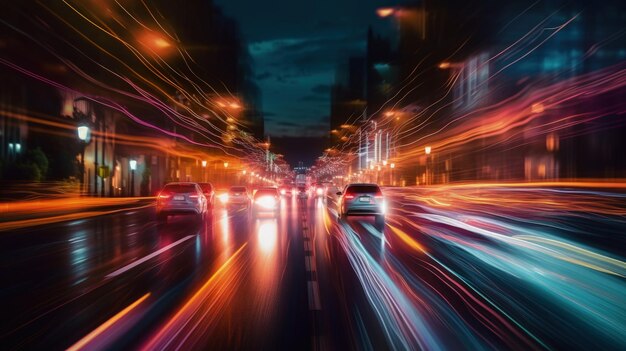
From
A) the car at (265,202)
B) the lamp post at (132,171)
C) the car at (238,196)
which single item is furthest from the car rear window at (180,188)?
the lamp post at (132,171)

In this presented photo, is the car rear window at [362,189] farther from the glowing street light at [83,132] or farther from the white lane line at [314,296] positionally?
the glowing street light at [83,132]

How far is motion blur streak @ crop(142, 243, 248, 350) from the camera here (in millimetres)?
5666

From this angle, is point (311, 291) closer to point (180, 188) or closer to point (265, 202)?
point (180, 188)

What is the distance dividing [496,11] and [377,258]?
4399cm

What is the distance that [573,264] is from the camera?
1165cm

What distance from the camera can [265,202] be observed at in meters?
27.5

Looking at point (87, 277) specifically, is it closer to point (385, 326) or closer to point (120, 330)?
point (120, 330)

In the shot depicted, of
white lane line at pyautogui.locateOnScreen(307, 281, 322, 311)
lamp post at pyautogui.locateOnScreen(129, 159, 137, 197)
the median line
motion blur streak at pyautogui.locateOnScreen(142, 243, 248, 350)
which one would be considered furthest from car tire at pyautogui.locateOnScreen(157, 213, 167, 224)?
lamp post at pyautogui.locateOnScreen(129, 159, 137, 197)

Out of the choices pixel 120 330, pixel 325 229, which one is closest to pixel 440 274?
pixel 120 330

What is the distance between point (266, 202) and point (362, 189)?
6274 mm

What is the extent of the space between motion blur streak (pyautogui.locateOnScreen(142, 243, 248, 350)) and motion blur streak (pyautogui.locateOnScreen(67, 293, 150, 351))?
0.57 metres

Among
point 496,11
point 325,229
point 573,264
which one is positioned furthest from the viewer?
point 496,11

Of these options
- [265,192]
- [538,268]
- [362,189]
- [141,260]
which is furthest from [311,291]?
[265,192]

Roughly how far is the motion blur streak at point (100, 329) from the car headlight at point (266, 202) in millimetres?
19823
